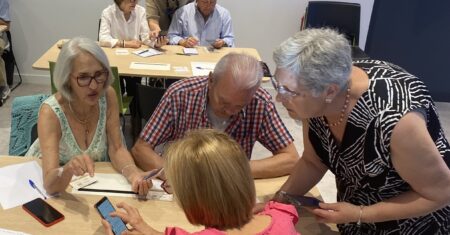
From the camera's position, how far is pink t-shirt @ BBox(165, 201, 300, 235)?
3.39ft

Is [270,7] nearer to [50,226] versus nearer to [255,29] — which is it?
[255,29]

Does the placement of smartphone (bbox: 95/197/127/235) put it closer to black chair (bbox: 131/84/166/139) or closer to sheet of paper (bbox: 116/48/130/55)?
black chair (bbox: 131/84/166/139)

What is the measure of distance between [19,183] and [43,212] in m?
0.25

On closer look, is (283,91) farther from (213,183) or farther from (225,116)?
(225,116)

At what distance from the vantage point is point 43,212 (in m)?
1.46

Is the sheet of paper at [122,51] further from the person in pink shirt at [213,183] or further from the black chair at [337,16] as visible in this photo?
the person in pink shirt at [213,183]

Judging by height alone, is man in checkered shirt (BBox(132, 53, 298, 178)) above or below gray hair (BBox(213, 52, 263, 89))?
below

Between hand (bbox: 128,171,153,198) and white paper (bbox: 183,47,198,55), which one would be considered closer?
hand (bbox: 128,171,153,198)

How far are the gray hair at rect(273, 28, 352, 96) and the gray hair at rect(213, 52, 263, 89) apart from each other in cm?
47

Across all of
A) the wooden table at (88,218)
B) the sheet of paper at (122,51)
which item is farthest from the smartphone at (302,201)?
the sheet of paper at (122,51)

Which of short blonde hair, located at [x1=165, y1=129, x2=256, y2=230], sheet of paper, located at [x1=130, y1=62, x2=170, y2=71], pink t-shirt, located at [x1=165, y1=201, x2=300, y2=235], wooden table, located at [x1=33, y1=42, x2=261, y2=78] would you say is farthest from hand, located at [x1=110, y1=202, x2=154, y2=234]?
sheet of paper, located at [x1=130, y1=62, x2=170, y2=71]

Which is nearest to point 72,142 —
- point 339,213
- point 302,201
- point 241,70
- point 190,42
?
point 241,70

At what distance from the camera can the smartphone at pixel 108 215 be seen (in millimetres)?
1350

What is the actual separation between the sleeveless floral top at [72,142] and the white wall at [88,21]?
2938 mm
